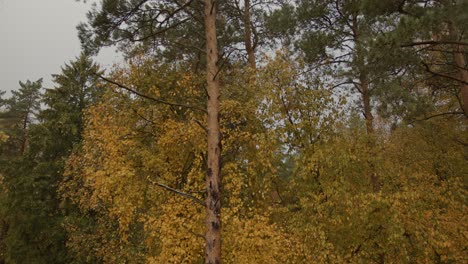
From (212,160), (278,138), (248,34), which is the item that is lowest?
(212,160)

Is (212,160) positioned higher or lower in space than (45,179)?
lower

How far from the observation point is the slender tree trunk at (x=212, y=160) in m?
5.11

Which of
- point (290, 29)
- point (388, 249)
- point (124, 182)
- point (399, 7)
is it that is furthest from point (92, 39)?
point (388, 249)

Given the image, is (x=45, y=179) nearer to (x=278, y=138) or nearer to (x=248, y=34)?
(x=248, y=34)

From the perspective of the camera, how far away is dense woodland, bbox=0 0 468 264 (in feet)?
23.4

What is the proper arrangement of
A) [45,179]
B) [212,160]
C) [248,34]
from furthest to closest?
[45,179], [248,34], [212,160]

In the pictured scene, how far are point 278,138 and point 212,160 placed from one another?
12.2 ft

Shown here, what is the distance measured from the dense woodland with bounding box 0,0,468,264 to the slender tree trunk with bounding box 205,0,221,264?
2 centimetres

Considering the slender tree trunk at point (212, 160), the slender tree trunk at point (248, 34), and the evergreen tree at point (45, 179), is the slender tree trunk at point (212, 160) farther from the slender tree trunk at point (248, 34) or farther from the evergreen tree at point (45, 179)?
the evergreen tree at point (45, 179)

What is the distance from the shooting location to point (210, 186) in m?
5.27

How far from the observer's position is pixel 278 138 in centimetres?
875

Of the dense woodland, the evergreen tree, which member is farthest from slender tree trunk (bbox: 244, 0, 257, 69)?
the evergreen tree

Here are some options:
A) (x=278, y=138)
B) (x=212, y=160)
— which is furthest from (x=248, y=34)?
(x=212, y=160)

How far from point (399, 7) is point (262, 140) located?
4.95 metres
